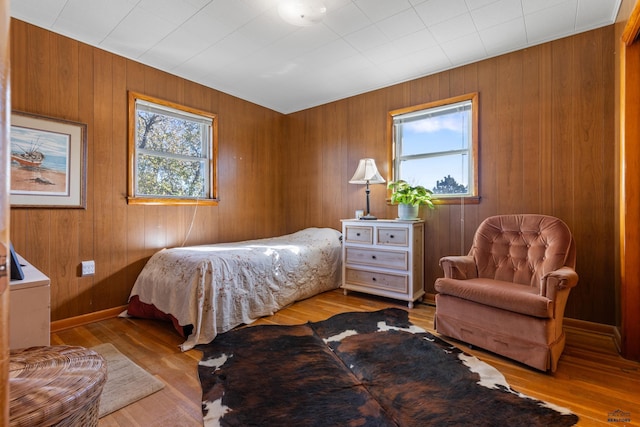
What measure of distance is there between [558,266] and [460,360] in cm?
96

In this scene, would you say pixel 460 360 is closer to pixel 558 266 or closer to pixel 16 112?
pixel 558 266

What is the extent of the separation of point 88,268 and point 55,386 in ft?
7.25

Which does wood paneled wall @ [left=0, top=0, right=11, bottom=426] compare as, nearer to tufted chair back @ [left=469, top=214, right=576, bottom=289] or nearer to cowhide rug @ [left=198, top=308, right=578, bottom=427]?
cowhide rug @ [left=198, top=308, right=578, bottom=427]

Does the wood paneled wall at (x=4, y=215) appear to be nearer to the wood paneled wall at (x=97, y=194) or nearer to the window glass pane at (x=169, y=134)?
the wood paneled wall at (x=97, y=194)

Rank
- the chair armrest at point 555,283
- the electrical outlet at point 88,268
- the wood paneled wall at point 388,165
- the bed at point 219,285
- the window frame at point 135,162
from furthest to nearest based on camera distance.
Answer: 1. the window frame at point 135,162
2. the electrical outlet at point 88,268
3. the wood paneled wall at point 388,165
4. the bed at point 219,285
5. the chair armrest at point 555,283

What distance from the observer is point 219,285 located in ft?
7.86

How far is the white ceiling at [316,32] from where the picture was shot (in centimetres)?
223

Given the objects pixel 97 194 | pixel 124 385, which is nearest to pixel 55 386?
pixel 124 385

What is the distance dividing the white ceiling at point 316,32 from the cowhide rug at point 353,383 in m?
2.50

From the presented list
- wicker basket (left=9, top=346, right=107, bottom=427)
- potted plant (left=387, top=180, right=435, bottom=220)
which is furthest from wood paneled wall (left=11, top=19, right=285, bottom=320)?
potted plant (left=387, top=180, right=435, bottom=220)

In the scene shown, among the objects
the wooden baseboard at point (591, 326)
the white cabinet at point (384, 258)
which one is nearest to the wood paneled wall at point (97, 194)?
the white cabinet at point (384, 258)

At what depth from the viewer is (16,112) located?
90.0 inches

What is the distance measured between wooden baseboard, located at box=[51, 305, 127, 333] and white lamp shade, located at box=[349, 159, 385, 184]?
2.76 metres

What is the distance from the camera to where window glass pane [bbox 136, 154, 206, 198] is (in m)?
3.09
